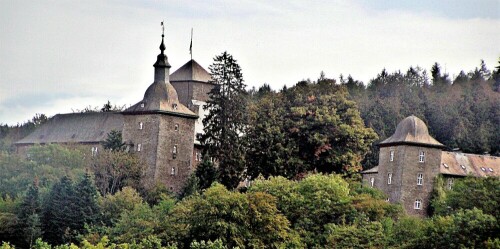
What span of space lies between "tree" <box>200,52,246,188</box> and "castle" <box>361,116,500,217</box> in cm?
739

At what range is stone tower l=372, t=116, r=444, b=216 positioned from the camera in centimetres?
7981

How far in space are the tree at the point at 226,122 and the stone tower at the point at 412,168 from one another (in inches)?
300

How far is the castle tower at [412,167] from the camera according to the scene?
79.8m

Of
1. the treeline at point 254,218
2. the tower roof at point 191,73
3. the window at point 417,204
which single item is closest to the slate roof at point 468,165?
the window at point 417,204

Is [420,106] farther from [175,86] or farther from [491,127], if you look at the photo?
[175,86]

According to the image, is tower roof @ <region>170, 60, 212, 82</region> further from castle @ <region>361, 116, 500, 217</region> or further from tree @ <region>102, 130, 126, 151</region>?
castle @ <region>361, 116, 500, 217</region>

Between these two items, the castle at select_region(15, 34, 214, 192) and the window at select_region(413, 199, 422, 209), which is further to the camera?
the castle at select_region(15, 34, 214, 192)

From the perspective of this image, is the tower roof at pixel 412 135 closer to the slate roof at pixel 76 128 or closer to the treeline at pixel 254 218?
the treeline at pixel 254 218

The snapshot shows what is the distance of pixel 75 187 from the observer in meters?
78.1

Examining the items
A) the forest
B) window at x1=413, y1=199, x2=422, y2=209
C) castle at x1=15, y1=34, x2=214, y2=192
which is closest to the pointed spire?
castle at x1=15, y1=34, x2=214, y2=192

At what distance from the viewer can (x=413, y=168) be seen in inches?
3157

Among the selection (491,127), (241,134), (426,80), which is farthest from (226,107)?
(426,80)

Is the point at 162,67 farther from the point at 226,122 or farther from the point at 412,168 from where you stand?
the point at 412,168

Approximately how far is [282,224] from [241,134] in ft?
46.3
